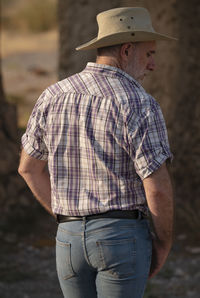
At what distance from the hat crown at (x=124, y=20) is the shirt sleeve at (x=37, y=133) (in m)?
0.35

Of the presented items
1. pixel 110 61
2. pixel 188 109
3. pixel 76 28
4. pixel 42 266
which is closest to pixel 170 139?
pixel 188 109

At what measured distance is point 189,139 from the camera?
6465 millimetres

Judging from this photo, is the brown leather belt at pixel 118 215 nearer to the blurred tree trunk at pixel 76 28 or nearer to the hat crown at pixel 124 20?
the hat crown at pixel 124 20

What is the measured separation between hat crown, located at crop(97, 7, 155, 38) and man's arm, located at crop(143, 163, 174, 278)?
56cm

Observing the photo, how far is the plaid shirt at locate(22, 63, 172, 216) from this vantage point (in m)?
2.31

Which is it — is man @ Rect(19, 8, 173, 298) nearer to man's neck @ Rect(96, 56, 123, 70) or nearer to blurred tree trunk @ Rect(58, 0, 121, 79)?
man's neck @ Rect(96, 56, 123, 70)

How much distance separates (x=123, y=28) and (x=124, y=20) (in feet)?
0.21

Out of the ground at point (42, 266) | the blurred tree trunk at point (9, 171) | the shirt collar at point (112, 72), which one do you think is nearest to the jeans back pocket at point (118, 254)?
the shirt collar at point (112, 72)

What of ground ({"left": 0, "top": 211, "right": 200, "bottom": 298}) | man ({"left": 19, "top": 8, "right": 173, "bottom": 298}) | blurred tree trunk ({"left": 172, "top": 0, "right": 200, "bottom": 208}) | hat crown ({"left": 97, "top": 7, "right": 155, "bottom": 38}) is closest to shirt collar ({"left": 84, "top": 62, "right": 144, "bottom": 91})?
man ({"left": 19, "top": 8, "right": 173, "bottom": 298})

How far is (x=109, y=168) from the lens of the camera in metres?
2.35

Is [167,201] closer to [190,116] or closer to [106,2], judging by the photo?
[190,116]

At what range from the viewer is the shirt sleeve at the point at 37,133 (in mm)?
2482

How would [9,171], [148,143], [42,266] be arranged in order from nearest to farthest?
[148,143], [42,266], [9,171]

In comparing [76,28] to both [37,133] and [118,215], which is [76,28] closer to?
[37,133]
